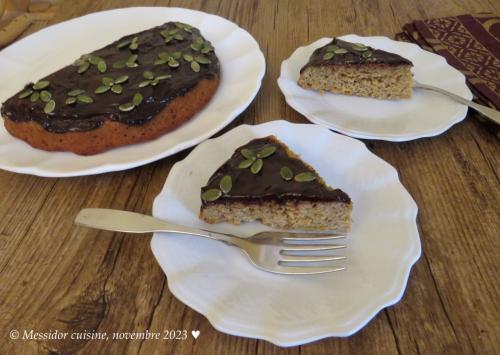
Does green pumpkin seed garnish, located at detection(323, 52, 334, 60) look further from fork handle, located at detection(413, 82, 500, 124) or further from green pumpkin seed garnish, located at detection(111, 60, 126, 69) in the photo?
green pumpkin seed garnish, located at detection(111, 60, 126, 69)

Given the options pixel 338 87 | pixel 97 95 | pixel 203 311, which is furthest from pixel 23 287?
pixel 338 87

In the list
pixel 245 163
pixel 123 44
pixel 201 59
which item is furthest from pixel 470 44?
pixel 123 44

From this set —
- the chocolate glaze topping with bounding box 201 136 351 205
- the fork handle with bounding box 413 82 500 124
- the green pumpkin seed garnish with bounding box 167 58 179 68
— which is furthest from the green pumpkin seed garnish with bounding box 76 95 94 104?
Answer: the fork handle with bounding box 413 82 500 124

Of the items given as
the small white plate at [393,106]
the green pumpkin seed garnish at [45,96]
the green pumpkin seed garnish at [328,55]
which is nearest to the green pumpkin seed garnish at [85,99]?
the green pumpkin seed garnish at [45,96]

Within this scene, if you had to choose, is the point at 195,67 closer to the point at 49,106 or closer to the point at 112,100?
the point at 112,100

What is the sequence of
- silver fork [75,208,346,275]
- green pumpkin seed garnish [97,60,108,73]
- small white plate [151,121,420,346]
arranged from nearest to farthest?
small white plate [151,121,420,346] → silver fork [75,208,346,275] → green pumpkin seed garnish [97,60,108,73]

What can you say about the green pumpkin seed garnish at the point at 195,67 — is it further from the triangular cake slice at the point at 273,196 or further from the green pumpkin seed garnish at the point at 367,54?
the green pumpkin seed garnish at the point at 367,54

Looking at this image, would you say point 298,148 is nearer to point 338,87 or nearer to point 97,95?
point 338,87
